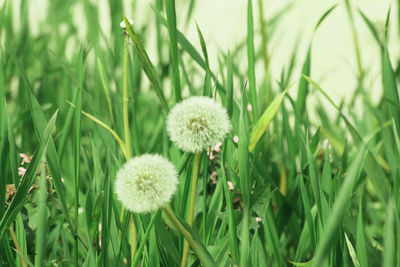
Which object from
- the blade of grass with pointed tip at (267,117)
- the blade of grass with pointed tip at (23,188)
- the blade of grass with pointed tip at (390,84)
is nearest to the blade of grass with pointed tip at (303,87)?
the blade of grass with pointed tip at (390,84)

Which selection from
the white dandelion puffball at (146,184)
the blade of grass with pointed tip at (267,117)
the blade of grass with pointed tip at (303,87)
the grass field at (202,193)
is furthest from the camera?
the blade of grass with pointed tip at (303,87)

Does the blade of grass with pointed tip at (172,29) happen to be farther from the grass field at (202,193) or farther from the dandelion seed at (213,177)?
the dandelion seed at (213,177)

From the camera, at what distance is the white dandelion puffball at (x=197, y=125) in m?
0.70

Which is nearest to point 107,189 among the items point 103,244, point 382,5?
point 103,244

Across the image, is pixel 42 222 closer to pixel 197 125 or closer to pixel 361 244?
pixel 197 125

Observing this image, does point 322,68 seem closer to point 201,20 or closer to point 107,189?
point 201,20

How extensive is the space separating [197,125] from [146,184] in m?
0.11

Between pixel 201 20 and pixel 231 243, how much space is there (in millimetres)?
2523

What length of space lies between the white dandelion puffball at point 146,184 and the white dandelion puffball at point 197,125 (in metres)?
0.06

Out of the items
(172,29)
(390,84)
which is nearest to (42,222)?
(172,29)

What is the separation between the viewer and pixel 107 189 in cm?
81

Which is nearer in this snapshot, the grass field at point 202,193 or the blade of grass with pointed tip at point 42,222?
the blade of grass with pointed tip at point 42,222

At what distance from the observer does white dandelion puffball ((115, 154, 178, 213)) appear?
0.63m

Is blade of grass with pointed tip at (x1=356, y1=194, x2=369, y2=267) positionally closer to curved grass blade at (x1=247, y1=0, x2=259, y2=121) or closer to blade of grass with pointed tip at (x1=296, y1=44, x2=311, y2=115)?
curved grass blade at (x1=247, y1=0, x2=259, y2=121)
